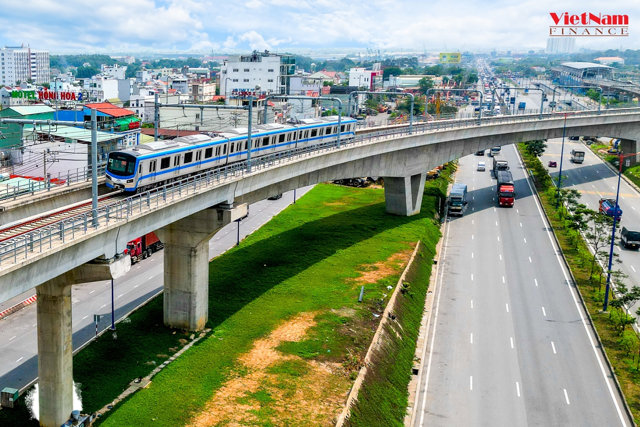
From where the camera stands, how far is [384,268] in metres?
54.3

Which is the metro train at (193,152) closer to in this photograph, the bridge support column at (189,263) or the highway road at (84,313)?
the bridge support column at (189,263)

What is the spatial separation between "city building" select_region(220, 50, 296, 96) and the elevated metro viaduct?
99.4 meters

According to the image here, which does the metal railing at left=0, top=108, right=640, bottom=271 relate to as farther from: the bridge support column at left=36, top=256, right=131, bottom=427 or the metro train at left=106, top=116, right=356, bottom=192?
the bridge support column at left=36, top=256, right=131, bottom=427

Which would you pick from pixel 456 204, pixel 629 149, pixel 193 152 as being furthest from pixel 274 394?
pixel 629 149

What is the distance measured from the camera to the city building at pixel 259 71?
168 m

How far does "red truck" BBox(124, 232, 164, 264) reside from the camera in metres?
55.4

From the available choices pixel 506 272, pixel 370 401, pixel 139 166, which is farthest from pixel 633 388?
pixel 139 166

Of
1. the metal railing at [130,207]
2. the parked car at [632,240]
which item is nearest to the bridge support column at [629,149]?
the parked car at [632,240]

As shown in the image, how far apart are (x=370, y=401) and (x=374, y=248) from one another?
27.0 metres

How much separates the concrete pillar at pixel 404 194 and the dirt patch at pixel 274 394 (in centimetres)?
3523

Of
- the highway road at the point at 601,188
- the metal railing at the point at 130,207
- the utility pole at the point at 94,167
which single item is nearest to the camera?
the metal railing at the point at 130,207

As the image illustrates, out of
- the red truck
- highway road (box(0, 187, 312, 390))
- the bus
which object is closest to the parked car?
highway road (box(0, 187, 312, 390))

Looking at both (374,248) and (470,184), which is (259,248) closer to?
(374,248)

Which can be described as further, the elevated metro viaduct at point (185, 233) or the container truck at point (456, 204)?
the container truck at point (456, 204)
